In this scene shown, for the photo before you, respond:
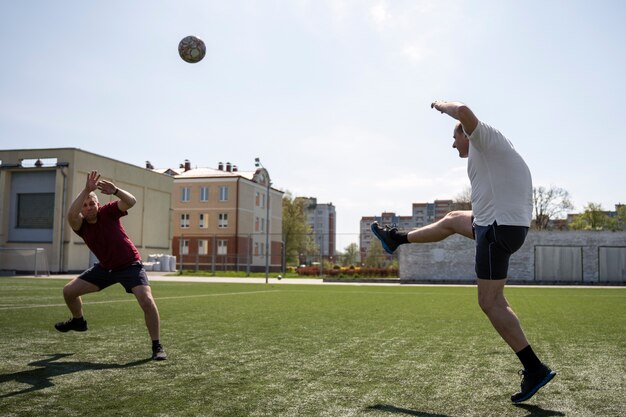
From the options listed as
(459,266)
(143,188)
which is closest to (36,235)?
(143,188)

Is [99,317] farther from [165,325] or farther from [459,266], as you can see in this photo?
[459,266]

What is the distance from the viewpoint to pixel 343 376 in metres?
4.38

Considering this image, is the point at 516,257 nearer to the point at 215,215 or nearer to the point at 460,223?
the point at 460,223

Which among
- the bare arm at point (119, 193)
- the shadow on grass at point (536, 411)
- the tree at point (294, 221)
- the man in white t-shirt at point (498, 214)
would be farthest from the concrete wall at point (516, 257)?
the tree at point (294, 221)

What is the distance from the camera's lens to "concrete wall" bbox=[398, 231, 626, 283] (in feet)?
112

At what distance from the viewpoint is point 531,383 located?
145 inches

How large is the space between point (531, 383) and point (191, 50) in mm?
9777

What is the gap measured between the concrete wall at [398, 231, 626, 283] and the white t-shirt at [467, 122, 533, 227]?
99.6 feet

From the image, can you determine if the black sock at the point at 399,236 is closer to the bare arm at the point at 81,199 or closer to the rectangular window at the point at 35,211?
the bare arm at the point at 81,199

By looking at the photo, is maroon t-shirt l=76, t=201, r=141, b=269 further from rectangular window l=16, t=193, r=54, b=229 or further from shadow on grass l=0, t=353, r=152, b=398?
rectangular window l=16, t=193, r=54, b=229

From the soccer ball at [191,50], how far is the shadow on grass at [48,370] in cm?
765

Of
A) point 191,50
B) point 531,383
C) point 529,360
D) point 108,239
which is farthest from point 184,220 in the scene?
point 531,383

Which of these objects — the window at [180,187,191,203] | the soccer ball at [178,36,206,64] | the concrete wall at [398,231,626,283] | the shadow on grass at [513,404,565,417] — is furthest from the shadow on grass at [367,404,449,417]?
the window at [180,187,191,203]

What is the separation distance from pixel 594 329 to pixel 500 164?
17.1ft
